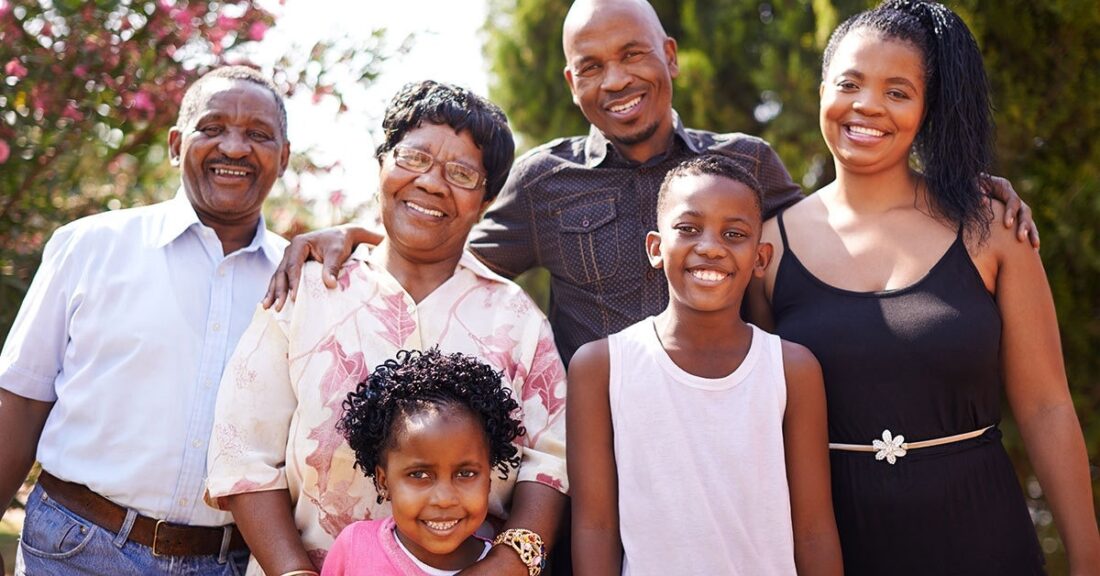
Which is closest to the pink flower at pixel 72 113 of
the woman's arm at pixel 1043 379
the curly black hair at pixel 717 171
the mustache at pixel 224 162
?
the mustache at pixel 224 162

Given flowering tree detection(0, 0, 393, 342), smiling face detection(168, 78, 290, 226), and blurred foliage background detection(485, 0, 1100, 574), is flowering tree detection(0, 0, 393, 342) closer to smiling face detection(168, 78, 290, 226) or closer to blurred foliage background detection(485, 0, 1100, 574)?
smiling face detection(168, 78, 290, 226)

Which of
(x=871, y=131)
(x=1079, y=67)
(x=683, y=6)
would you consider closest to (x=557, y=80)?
(x=683, y=6)

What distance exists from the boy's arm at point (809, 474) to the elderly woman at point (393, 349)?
0.58m

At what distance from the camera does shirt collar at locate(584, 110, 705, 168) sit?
11.4ft

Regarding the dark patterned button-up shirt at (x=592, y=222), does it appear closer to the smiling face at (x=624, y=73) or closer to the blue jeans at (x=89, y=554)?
the smiling face at (x=624, y=73)

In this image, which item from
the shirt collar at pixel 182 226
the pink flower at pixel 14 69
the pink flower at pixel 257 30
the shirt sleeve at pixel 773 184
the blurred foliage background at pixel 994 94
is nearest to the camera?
the shirt collar at pixel 182 226

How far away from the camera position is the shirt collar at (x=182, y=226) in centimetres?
320

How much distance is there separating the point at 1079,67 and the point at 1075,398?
153 cm

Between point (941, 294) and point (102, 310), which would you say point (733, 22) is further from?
point (102, 310)

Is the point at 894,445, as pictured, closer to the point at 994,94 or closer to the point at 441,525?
the point at 441,525

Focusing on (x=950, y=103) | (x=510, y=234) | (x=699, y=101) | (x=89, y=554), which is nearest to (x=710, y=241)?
(x=950, y=103)

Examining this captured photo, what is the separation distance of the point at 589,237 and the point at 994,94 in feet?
9.07

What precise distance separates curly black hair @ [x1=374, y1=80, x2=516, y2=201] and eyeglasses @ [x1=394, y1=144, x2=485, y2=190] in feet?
0.21

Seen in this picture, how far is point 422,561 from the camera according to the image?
2643 mm
